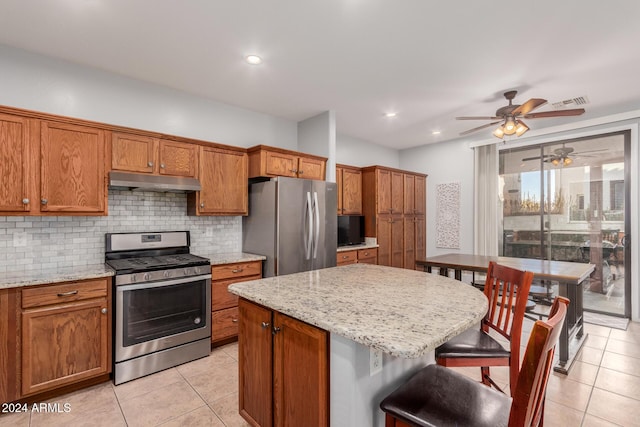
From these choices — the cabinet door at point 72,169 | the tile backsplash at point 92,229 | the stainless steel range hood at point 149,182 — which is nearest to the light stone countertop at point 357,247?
the tile backsplash at point 92,229

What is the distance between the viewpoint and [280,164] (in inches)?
144

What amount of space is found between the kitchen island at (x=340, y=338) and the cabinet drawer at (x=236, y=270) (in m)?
1.35

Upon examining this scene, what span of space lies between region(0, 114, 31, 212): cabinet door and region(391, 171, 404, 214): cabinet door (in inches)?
172

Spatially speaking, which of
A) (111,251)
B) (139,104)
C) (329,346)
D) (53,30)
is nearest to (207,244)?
(111,251)

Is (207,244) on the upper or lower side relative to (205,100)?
lower

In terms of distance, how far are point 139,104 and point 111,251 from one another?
58.4 inches

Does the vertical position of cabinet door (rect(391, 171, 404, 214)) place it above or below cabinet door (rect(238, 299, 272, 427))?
above

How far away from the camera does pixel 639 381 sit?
2.54 meters

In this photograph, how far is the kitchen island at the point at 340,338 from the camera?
1169 millimetres

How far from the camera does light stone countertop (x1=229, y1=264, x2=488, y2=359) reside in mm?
1085

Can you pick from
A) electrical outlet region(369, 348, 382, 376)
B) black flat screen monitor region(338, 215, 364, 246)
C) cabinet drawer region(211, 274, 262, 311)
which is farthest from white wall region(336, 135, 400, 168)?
electrical outlet region(369, 348, 382, 376)

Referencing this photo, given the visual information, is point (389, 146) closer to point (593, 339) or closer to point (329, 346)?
point (593, 339)

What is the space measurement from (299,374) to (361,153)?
4558 mm

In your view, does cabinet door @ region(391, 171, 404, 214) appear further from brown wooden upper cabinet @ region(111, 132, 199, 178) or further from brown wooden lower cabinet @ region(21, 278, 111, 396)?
brown wooden lower cabinet @ region(21, 278, 111, 396)
